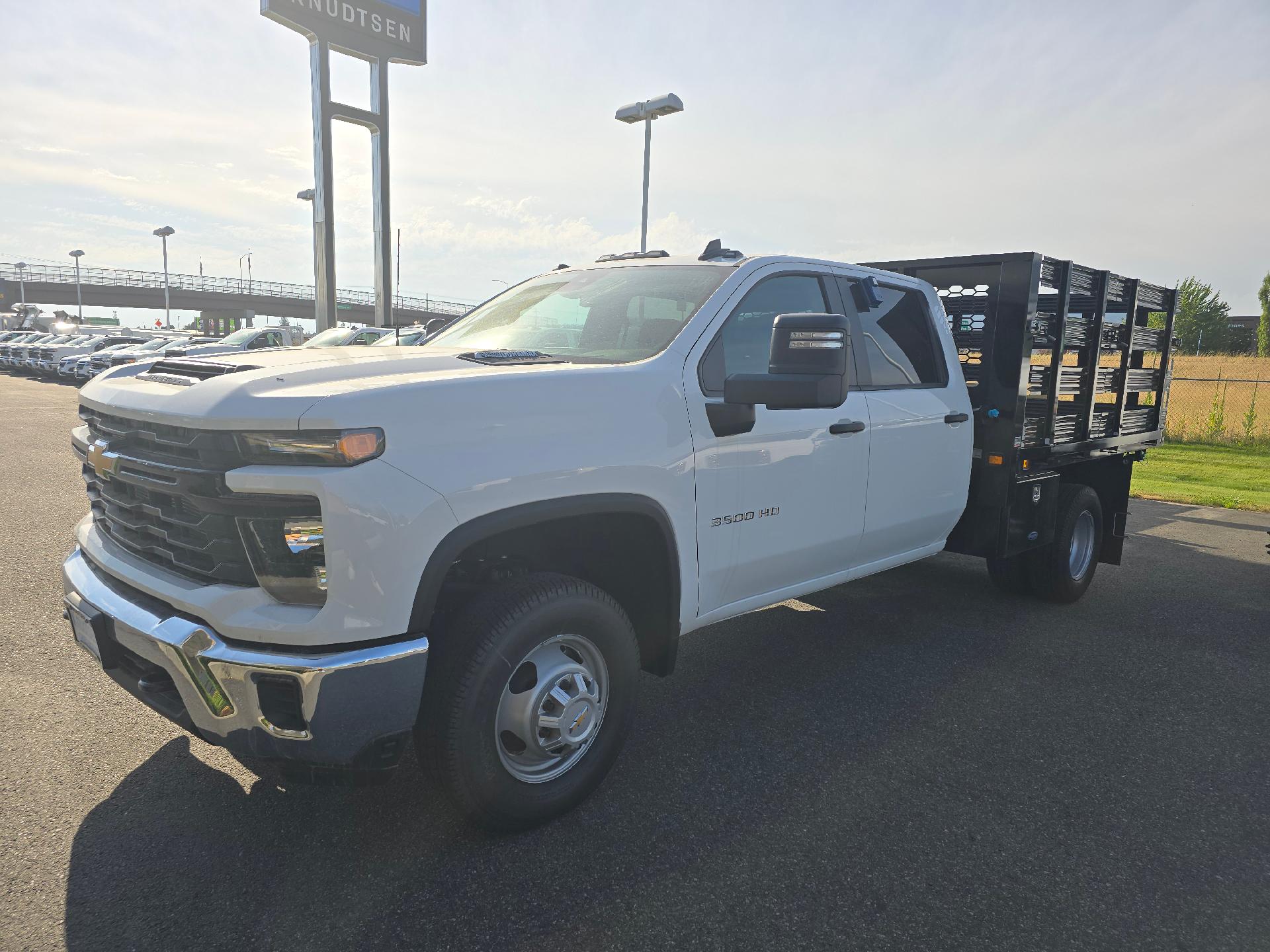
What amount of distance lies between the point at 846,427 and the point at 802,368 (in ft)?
3.38

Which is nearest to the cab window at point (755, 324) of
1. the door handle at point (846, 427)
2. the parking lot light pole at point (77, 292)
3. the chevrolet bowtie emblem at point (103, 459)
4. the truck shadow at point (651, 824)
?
the door handle at point (846, 427)

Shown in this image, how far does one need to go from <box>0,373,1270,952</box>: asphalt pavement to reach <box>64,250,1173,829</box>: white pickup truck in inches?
14.4

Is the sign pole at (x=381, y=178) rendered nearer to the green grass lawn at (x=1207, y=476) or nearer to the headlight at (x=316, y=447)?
the green grass lawn at (x=1207, y=476)

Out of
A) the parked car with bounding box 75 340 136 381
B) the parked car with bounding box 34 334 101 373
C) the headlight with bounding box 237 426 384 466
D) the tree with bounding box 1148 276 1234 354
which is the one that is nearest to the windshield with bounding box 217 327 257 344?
the parked car with bounding box 75 340 136 381

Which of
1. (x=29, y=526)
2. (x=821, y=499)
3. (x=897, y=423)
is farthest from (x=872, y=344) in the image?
(x=29, y=526)

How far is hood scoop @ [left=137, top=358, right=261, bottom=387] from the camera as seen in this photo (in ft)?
8.97

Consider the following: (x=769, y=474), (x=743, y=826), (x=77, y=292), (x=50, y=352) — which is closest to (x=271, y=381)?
(x=769, y=474)

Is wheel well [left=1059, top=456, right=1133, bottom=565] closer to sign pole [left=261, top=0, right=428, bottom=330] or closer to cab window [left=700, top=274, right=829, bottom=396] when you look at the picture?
cab window [left=700, top=274, right=829, bottom=396]

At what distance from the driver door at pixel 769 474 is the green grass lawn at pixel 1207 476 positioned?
856 centimetres

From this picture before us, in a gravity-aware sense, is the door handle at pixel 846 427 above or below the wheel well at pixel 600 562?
above

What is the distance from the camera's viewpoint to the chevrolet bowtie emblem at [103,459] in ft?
9.02

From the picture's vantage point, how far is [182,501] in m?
2.46

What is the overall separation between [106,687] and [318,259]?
24.1 m

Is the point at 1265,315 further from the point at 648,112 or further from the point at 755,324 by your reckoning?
the point at 755,324
